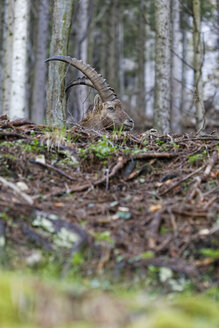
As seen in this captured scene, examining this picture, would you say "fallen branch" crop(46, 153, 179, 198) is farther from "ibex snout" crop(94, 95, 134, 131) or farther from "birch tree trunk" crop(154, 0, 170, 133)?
"birch tree trunk" crop(154, 0, 170, 133)

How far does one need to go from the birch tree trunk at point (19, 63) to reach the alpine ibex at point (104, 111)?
2.66 meters

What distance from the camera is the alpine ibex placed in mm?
8758

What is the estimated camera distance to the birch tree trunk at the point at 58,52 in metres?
8.22

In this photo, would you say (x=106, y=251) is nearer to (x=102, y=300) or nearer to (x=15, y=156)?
(x=102, y=300)

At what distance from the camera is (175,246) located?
150 inches

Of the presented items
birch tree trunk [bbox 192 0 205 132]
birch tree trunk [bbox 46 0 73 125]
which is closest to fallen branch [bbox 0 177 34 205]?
birch tree trunk [bbox 46 0 73 125]

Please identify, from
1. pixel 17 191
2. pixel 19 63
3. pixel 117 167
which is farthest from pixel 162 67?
pixel 17 191

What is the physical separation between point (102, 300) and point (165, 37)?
359 inches

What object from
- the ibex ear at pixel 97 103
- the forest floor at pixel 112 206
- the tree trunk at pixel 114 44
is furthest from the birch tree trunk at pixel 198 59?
the tree trunk at pixel 114 44

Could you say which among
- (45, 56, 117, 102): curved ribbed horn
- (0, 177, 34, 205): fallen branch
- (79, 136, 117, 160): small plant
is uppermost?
(45, 56, 117, 102): curved ribbed horn

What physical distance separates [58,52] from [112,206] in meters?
4.83

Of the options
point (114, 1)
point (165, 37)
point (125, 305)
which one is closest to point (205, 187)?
point (125, 305)

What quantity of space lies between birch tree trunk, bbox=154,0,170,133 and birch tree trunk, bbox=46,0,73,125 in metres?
3.20

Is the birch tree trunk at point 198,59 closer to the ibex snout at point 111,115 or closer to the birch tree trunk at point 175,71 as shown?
the ibex snout at point 111,115
